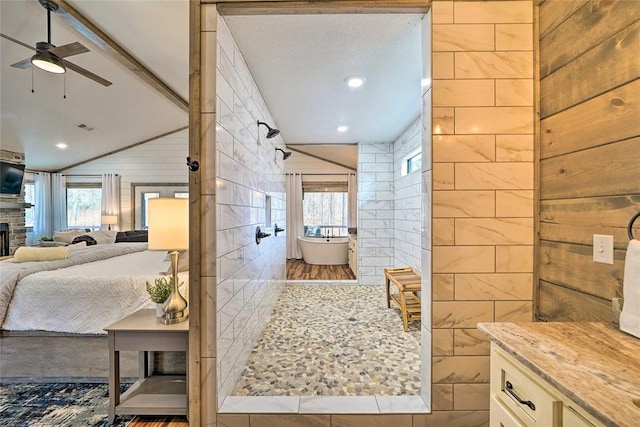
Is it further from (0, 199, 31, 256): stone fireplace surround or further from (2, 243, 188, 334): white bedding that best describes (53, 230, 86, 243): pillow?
(2, 243, 188, 334): white bedding

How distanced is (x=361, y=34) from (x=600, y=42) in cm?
124

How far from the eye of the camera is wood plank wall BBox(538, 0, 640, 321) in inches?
40.9

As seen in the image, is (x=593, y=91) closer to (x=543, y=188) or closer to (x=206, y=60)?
(x=543, y=188)

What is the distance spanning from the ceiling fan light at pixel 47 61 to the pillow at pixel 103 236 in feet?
14.0

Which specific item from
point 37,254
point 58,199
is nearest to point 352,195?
point 37,254

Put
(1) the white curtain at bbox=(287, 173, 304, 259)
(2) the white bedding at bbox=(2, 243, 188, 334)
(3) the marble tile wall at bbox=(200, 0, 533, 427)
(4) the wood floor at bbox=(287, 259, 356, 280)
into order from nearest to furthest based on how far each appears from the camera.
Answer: (3) the marble tile wall at bbox=(200, 0, 533, 427), (2) the white bedding at bbox=(2, 243, 188, 334), (4) the wood floor at bbox=(287, 259, 356, 280), (1) the white curtain at bbox=(287, 173, 304, 259)

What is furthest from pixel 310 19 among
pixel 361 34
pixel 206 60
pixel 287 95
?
pixel 287 95

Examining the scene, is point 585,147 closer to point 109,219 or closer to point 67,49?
point 67,49

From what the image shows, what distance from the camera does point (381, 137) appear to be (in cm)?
444

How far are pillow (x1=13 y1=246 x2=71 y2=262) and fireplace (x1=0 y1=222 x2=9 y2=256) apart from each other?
10.4 feet

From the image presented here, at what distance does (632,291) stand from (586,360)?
1.10 ft

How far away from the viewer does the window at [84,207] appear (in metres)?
6.67

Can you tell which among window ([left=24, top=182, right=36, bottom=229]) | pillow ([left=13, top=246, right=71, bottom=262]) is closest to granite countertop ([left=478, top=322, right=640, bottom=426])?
pillow ([left=13, top=246, right=71, bottom=262])

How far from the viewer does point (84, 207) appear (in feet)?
22.0
